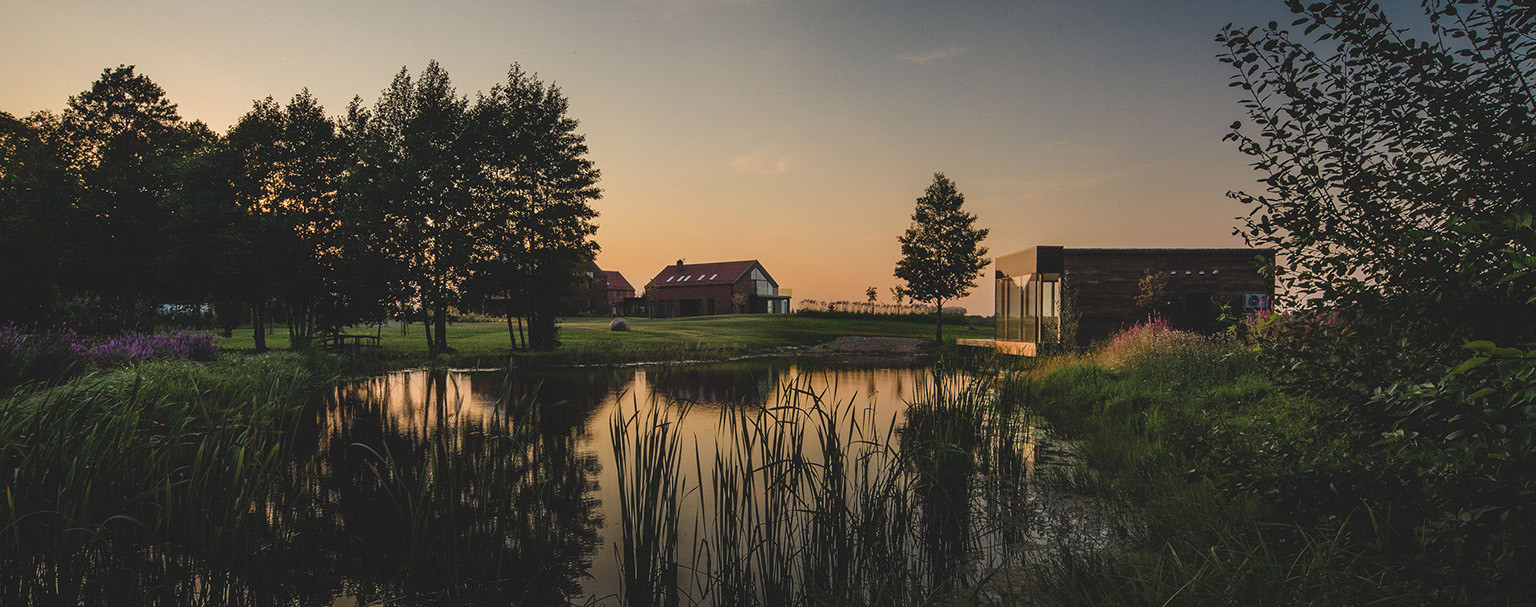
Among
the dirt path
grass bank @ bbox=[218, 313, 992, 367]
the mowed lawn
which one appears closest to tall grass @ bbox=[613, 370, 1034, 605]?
grass bank @ bbox=[218, 313, 992, 367]

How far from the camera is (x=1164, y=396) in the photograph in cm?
862

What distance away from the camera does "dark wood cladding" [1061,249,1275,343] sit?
19359 millimetres

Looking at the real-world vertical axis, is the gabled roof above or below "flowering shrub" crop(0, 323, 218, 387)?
above

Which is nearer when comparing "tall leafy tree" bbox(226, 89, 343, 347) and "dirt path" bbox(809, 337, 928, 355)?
"tall leafy tree" bbox(226, 89, 343, 347)

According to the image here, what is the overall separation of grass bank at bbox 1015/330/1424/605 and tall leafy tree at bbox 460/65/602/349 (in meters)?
19.0

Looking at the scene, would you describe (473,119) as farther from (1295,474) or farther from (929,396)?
(1295,474)

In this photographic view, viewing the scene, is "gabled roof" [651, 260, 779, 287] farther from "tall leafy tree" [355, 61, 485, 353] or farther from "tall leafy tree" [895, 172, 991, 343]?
"tall leafy tree" [355, 61, 485, 353]

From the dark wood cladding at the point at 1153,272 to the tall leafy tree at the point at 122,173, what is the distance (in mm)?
27609

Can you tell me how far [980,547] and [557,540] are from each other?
297 centimetres

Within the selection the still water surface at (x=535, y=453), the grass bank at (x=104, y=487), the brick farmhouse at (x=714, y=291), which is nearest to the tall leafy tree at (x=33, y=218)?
the still water surface at (x=535, y=453)

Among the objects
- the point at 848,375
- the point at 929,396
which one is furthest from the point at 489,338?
the point at 929,396

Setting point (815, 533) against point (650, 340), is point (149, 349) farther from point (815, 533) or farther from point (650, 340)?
point (650, 340)

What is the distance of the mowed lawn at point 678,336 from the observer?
24.6 m

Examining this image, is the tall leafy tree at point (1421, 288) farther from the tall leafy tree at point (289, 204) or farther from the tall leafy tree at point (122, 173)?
the tall leafy tree at point (122, 173)
